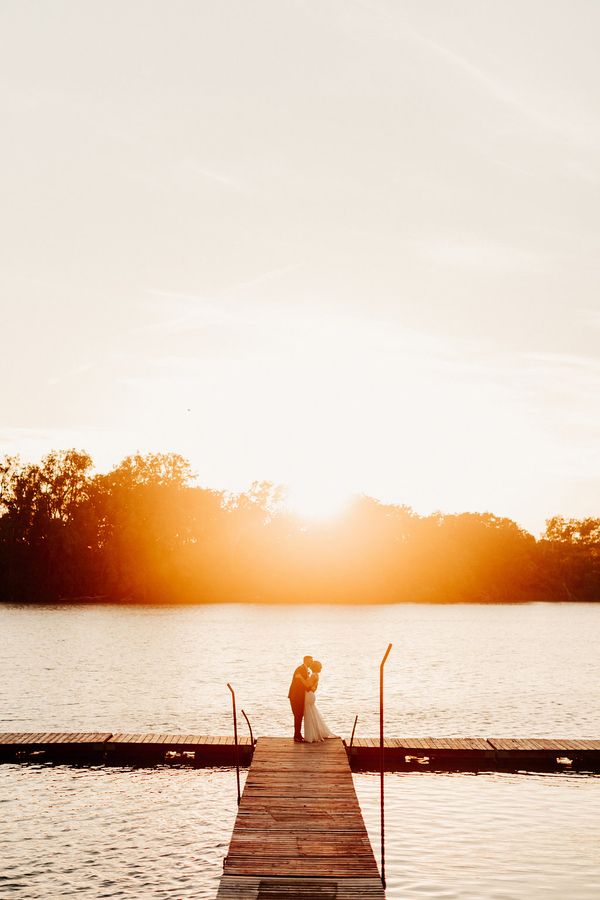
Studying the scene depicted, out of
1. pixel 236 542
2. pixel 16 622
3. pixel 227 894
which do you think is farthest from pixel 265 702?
pixel 236 542

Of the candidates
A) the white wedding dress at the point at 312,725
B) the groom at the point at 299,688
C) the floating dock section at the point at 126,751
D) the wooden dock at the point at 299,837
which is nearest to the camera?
the wooden dock at the point at 299,837

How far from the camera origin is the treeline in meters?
159

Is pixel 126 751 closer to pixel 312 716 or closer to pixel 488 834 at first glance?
pixel 312 716

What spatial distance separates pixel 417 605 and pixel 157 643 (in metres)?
102

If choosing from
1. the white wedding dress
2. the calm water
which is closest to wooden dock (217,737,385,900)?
the calm water

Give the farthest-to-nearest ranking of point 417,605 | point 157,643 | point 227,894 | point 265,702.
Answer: point 417,605, point 157,643, point 265,702, point 227,894

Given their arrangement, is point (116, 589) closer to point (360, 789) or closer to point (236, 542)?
point (236, 542)

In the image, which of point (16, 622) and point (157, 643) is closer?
point (157, 643)

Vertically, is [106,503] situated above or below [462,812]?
above

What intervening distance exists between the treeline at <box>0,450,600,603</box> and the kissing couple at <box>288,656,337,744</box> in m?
132

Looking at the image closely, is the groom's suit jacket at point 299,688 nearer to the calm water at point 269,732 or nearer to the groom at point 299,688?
the groom at point 299,688

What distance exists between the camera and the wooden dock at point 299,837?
53.9 feet

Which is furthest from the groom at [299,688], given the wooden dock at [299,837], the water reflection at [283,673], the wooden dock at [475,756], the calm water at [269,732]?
the water reflection at [283,673]

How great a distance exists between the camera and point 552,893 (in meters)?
20.7
